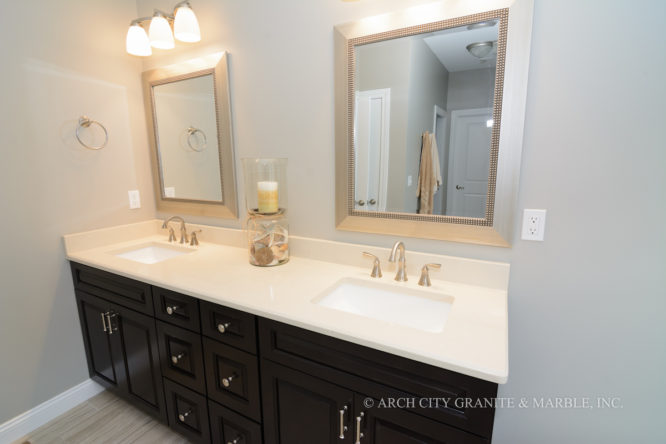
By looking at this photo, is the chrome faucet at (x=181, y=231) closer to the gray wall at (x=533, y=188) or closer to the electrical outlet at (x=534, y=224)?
the gray wall at (x=533, y=188)

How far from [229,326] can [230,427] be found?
0.48m

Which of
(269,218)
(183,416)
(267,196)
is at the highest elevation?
(267,196)

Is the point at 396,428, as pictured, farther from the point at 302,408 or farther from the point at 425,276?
the point at 425,276

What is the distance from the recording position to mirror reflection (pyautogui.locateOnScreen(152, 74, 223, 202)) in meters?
1.91

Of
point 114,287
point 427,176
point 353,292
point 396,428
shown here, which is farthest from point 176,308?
point 427,176

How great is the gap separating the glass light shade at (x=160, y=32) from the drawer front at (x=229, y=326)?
1.46 meters

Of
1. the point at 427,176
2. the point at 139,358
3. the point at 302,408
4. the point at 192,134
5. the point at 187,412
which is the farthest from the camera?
the point at 192,134

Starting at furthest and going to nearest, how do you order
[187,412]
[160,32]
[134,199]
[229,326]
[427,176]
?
[134,199], [160,32], [187,412], [427,176], [229,326]

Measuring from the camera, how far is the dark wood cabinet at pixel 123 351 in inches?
62.3

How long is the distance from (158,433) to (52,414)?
66 centimetres

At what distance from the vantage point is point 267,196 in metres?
1.57

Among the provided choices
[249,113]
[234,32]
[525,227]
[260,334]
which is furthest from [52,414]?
[525,227]

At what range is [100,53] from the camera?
1898 millimetres

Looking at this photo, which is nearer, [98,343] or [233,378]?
[233,378]
